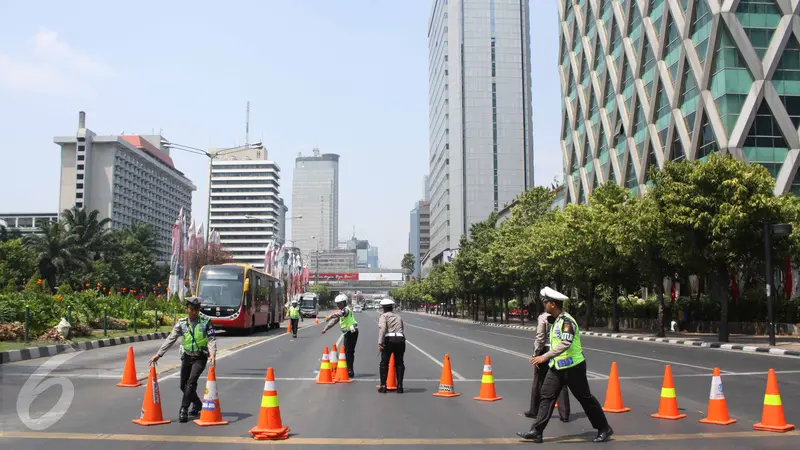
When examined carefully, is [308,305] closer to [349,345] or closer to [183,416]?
[349,345]

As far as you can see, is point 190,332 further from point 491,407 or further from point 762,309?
point 762,309

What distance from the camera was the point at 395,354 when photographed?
11953 mm

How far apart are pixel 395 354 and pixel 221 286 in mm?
21014

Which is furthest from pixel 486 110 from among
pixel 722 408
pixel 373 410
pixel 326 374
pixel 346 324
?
pixel 722 408

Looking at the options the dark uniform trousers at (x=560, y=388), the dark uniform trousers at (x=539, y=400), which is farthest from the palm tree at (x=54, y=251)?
the dark uniform trousers at (x=560, y=388)

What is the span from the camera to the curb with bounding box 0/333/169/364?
1658 centimetres

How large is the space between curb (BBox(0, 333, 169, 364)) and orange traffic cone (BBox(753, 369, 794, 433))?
1567 cm

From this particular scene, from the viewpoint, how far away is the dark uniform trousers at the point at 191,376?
8906 millimetres

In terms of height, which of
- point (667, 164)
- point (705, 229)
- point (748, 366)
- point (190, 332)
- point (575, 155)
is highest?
point (575, 155)

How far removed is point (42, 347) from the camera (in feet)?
60.8

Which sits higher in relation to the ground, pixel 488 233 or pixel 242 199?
pixel 242 199

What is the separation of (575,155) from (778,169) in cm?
2764

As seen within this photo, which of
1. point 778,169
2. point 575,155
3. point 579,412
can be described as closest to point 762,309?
point 778,169

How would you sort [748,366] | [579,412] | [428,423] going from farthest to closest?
[748,366] → [579,412] → [428,423]
